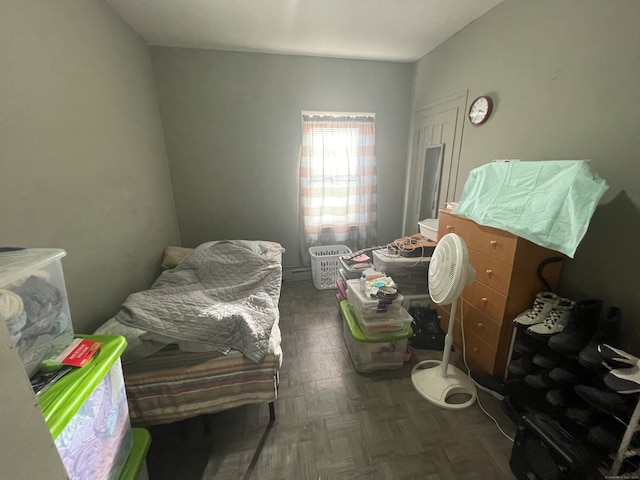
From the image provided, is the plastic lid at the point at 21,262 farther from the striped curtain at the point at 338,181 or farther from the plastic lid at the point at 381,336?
the striped curtain at the point at 338,181

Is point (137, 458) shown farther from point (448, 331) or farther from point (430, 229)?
point (430, 229)

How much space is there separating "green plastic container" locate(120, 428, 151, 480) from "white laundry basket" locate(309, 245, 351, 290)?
204cm

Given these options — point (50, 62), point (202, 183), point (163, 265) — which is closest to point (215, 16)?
point (50, 62)

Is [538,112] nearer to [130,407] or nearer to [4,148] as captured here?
[4,148]

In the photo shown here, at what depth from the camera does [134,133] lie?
2033 mm

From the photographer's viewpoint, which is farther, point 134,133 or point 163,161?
point 163,161

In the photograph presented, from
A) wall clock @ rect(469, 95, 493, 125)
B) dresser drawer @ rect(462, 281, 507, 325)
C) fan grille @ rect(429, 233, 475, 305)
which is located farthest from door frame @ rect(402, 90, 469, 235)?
fan grille @ rect(429, 233, 475, 305)

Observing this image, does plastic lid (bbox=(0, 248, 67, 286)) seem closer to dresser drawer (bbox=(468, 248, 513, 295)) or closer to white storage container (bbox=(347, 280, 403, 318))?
white storage container (bbox=(347, 280, 403, 318))

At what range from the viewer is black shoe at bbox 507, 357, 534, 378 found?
1.38m

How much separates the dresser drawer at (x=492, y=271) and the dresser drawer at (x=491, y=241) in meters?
0.03

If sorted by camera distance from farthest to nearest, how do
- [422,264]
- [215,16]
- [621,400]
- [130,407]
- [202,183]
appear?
1. [202,183]
2. [422,264]
3. [215,16]
4. [130,407]
5. [621,400]

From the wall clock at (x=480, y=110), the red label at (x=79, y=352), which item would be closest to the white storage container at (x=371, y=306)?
the red label at (x=79, y=352)

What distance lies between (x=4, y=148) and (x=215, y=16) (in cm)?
170

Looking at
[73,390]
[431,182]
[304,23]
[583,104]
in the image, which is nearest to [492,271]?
[583,104]
